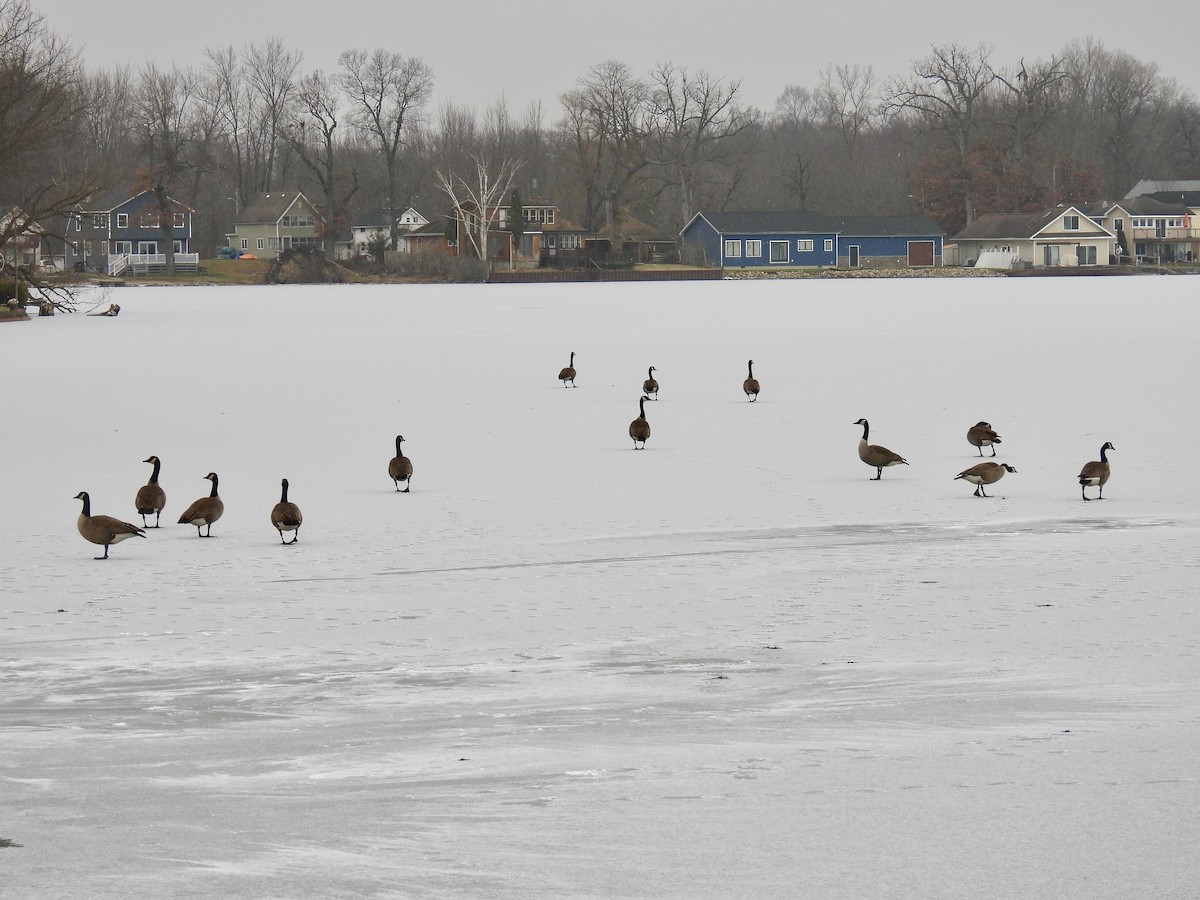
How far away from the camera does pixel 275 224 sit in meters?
123

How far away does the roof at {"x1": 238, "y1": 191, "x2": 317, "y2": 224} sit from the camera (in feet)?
403

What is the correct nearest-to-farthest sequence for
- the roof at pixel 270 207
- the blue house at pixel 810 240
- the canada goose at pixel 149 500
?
the canada goose at pixel 149 500
the blue house at pixel 810 240
the roof at pixel 270 207

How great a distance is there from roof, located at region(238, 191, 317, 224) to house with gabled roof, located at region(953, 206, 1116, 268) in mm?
50171

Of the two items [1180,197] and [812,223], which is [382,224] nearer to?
[812,223]

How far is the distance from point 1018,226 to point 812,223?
14.4 meters

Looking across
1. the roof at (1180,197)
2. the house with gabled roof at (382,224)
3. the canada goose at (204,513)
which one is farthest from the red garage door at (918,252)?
the canada goose at (204,513)

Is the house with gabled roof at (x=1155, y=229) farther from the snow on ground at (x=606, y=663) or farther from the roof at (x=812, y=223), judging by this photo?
the snow on ground at (x=606, y=663)

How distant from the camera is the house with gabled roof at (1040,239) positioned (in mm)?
111062

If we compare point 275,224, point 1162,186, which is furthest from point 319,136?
point 1162,186

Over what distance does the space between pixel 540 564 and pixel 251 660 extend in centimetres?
298

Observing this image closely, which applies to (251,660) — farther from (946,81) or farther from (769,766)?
(946,81)

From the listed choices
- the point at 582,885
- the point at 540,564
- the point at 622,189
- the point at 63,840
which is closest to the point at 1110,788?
the point at 582,885

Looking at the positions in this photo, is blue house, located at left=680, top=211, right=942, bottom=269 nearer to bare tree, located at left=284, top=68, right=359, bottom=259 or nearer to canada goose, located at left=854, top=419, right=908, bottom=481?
bare tree, located at left=284, top=68, right=359, bottom=259

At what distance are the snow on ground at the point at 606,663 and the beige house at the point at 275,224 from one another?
106046 mm
